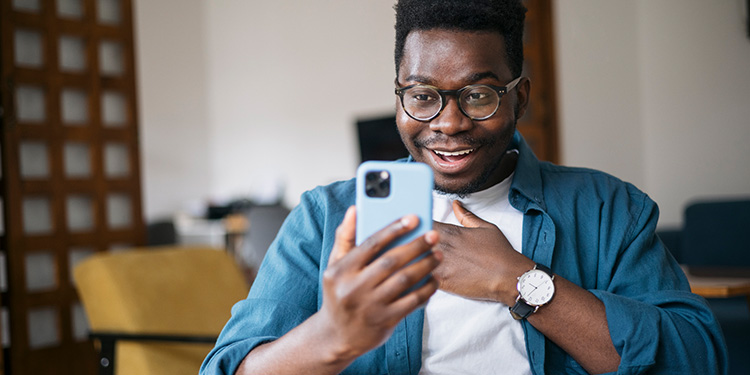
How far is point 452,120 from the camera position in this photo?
109cm

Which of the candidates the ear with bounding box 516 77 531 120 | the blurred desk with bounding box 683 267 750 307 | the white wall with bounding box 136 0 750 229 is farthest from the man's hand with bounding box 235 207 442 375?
the white wall with bounding box 136 0 750 229

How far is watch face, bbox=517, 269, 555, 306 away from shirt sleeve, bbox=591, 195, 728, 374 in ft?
0.30

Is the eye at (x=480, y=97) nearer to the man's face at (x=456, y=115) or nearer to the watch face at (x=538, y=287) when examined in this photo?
the man's face at (x=456, y=115)

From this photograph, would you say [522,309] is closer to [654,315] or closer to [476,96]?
[654,315]

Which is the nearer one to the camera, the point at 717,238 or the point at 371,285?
the point at 371,285

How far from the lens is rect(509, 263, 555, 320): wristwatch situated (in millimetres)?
1012

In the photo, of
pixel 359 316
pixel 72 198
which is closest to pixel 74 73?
pixel 72 198

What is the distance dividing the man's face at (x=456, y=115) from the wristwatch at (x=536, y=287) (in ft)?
0.73

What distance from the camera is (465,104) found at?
43.5 inches

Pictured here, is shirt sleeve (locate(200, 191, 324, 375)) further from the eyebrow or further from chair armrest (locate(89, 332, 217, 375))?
chair armrest (locate(89, 332, 217, 375))

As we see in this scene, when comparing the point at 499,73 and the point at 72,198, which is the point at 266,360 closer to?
the point at 499,73

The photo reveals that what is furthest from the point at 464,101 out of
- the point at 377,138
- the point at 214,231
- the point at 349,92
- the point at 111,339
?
the point at 214,231

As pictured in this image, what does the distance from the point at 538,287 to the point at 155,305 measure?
1.72m

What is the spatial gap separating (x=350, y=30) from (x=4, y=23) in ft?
8.71
